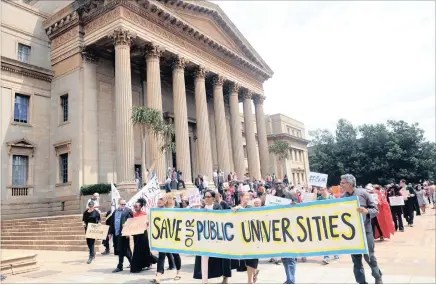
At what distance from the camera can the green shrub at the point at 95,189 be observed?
71.3 ft

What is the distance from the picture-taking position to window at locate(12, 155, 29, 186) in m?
24.1

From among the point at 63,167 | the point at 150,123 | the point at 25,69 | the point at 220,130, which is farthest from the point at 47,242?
the point at 220,130

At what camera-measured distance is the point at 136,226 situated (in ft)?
28.8

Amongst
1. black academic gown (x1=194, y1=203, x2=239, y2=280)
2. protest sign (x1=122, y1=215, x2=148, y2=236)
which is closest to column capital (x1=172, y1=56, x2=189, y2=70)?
protest sign (x1=122, y1=215, x2=148, y2=236)

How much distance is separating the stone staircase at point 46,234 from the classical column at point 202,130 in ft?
40.1

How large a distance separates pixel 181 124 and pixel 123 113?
5.28 metres

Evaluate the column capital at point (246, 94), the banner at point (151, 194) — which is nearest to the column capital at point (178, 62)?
the column capital at point (246, 94)

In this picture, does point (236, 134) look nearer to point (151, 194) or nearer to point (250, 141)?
point (250, 141)

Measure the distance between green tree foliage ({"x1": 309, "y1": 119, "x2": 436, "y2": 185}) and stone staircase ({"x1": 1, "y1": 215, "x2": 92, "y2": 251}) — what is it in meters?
51.8

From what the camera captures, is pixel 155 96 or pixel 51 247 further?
pixel 155 96

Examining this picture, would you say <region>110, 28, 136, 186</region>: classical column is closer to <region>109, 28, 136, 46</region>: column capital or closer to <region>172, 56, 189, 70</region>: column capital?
<region>109, 28, 136, 46</region>: column capital

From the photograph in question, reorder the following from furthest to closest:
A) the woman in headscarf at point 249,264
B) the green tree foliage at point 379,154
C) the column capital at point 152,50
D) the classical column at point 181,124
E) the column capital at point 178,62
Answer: the green tree foliage at point 379,154
the column capital at point 178,62
the classical column at point 181,124
the column capital at point 152,50
the woman in headscarf at point 249,264

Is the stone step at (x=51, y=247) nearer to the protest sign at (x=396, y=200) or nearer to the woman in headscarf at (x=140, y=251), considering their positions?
the woman in headscarf at (x=140, y=251)

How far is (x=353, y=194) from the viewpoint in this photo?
20.9ft
